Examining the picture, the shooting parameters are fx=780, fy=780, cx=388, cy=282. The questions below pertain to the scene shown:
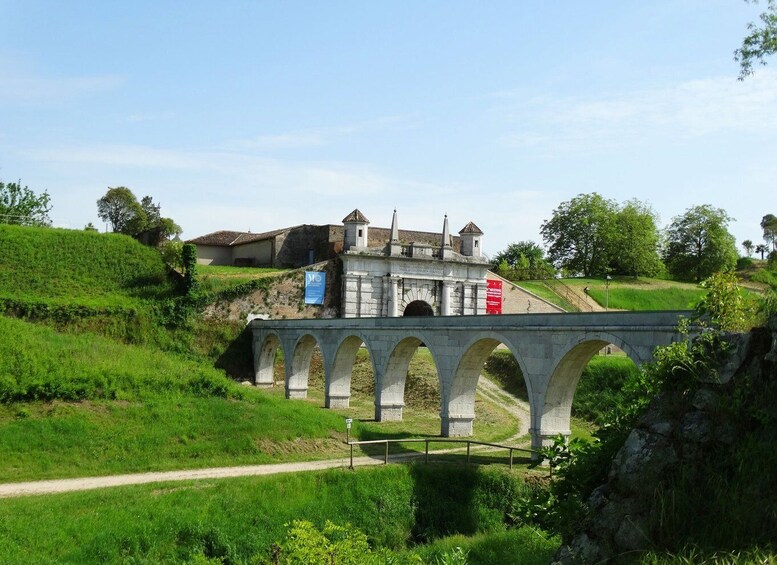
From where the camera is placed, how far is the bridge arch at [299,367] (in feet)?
124

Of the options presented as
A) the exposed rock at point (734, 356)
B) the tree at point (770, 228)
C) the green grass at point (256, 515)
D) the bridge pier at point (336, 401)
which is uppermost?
the tree at point (770, 228)

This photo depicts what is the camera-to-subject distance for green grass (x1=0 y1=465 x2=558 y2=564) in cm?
1639

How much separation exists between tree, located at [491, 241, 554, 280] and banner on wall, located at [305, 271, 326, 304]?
16.4m

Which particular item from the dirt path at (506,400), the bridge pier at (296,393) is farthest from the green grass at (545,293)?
the bridge pier at (296,393)

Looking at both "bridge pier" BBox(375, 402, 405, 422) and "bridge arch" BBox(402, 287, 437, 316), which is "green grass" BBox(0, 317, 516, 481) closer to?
"bridge pier" BBox(375, 402, 405, 422)

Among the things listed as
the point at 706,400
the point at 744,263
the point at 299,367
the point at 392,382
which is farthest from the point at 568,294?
the point at 706,400

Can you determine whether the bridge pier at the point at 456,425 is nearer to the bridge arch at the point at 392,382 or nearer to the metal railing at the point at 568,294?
the bridge arch at the point at 392,382

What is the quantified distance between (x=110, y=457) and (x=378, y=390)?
462 inches

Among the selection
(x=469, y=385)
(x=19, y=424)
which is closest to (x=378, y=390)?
(x=469, y=385)

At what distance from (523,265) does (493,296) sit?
22.2 metres

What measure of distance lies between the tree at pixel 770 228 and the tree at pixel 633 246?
16.9 metres

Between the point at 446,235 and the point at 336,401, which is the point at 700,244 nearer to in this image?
the point at 446,235

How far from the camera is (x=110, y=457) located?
71.9ft

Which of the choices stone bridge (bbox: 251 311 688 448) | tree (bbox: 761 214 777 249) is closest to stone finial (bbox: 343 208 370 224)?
stone bridge (bbox: 251 311 688 448)
